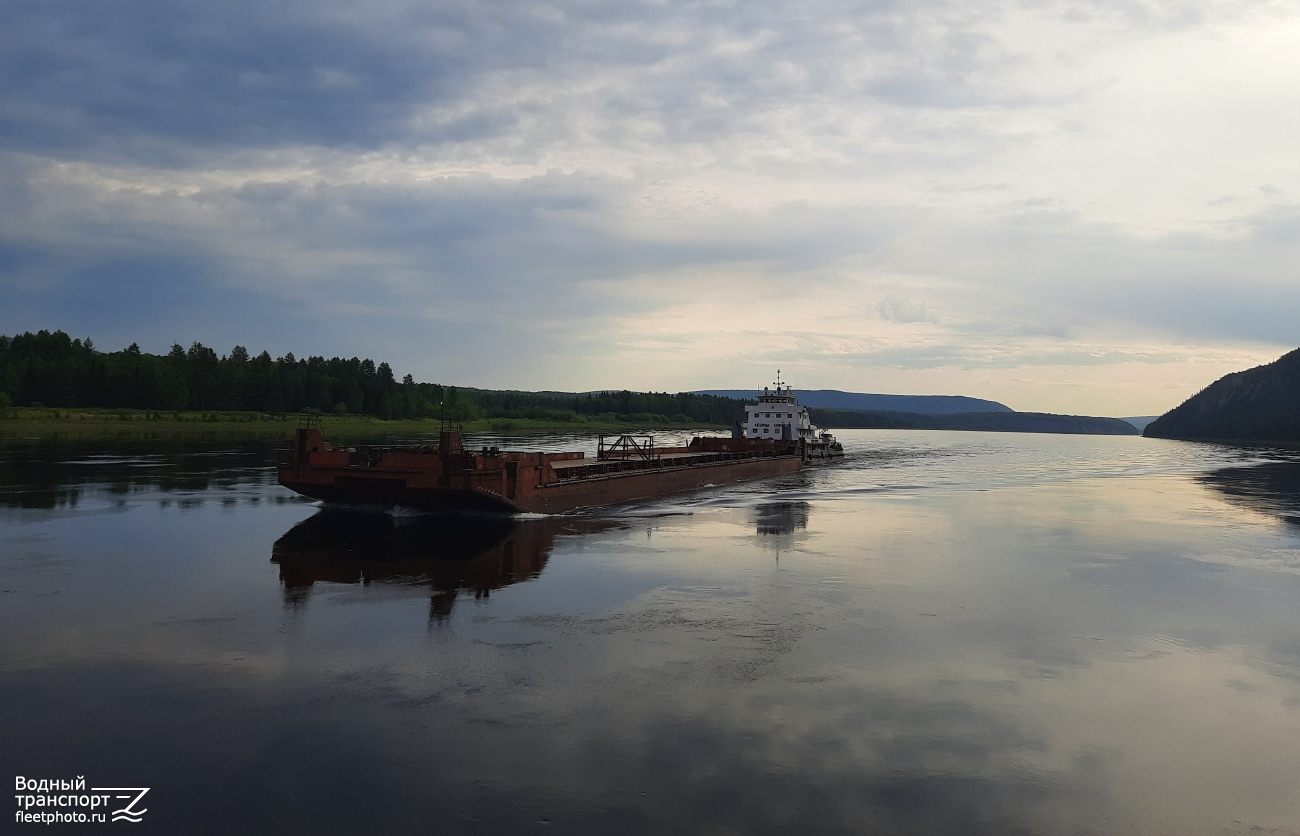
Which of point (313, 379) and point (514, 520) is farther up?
point (313, 379)

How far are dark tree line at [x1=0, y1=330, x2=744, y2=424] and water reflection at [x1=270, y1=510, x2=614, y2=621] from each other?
101344 mm

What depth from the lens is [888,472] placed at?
214 ft

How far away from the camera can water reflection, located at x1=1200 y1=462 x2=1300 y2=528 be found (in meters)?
40.8

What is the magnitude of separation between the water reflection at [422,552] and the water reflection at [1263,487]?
33.0 metres

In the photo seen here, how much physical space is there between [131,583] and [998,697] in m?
17.4

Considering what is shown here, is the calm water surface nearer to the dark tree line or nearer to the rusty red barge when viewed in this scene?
the rusty red barge

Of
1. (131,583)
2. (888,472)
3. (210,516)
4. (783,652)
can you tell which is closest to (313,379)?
(888,472)

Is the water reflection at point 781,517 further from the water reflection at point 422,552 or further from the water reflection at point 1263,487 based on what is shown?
the water reflection at point 1263,487

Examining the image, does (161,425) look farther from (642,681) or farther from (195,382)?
(642,681)

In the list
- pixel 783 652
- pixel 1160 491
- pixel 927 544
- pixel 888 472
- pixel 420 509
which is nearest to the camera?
pixel 783 652

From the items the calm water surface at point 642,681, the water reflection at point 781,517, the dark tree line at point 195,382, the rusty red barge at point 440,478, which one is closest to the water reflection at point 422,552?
the calm water surface at point 642,681

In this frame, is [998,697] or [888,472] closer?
[998,697]

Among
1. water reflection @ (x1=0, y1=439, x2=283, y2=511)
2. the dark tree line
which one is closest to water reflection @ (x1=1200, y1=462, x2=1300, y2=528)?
water reflection @ (x1=0, y1=439, x2=283, y2=511)

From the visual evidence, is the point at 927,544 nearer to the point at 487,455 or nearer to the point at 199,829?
the point at 487,455
